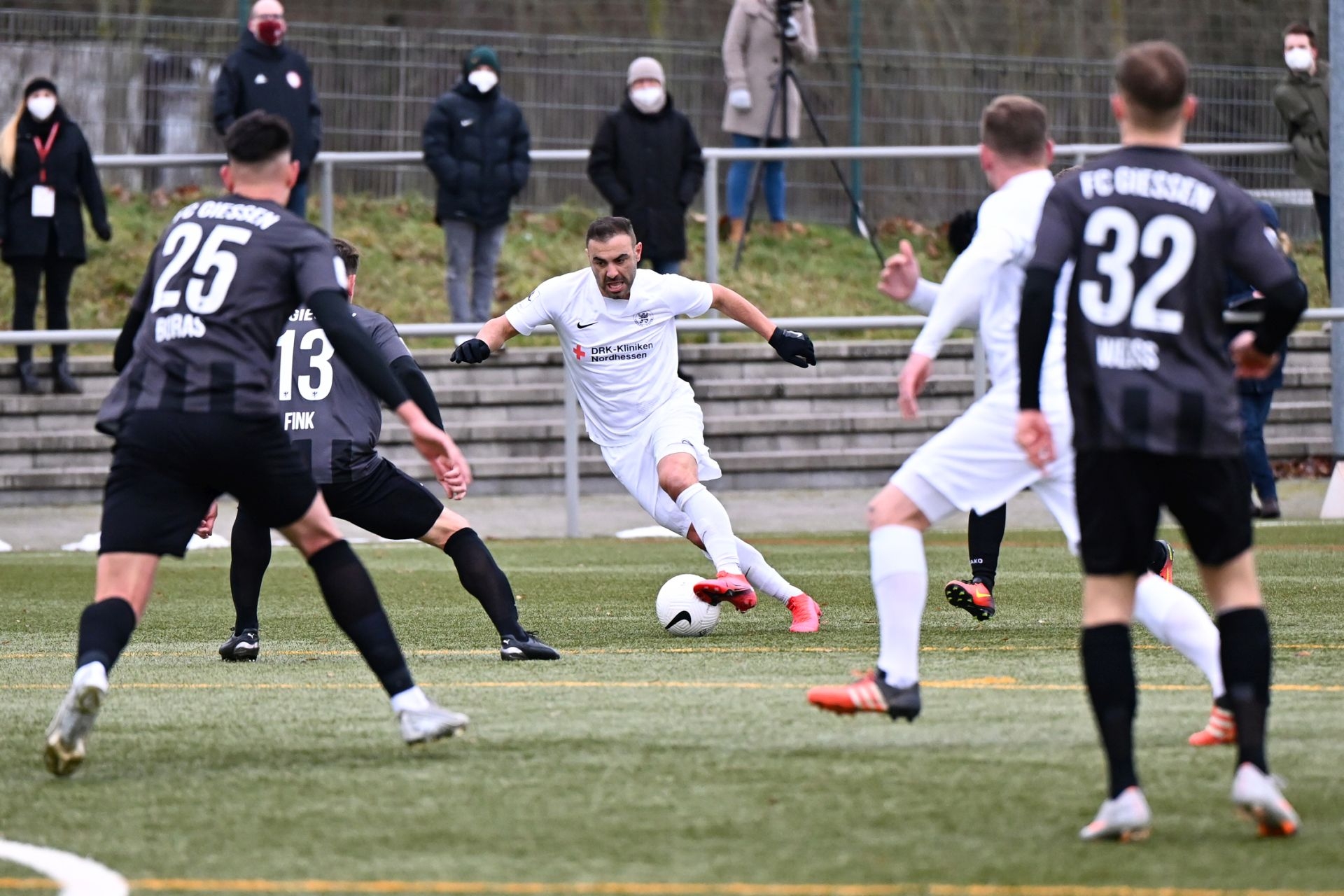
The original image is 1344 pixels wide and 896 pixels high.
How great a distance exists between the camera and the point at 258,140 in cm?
A: 590

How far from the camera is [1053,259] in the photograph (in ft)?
15.8

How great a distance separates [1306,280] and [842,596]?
9494 millimetres

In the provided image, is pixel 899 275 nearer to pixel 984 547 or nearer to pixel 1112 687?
pixel 1112 687

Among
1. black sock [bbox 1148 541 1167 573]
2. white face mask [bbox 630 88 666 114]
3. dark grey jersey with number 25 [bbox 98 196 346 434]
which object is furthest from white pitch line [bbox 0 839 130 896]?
white face mask [bbox 630 88 666 114]

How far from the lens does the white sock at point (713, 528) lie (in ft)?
29.5

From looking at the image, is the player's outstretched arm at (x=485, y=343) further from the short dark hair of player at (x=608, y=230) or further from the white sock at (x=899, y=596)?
the white sock at (x=899, y=596)

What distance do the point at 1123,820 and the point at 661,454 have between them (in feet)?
16.3

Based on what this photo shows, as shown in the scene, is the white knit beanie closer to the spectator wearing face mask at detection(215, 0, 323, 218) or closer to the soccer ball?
the spectator wearing face mask at detection(215, 0, 323, 218)

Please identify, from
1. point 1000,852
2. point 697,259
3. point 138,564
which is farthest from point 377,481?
point 697,259

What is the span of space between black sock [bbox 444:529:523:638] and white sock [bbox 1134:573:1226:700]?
3.01 metres

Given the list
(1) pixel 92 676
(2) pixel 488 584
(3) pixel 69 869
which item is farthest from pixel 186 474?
(2) pixel 488 584

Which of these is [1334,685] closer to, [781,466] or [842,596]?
[842,596]

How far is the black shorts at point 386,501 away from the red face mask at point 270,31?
8.38 meters

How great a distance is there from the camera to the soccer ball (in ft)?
29.4
